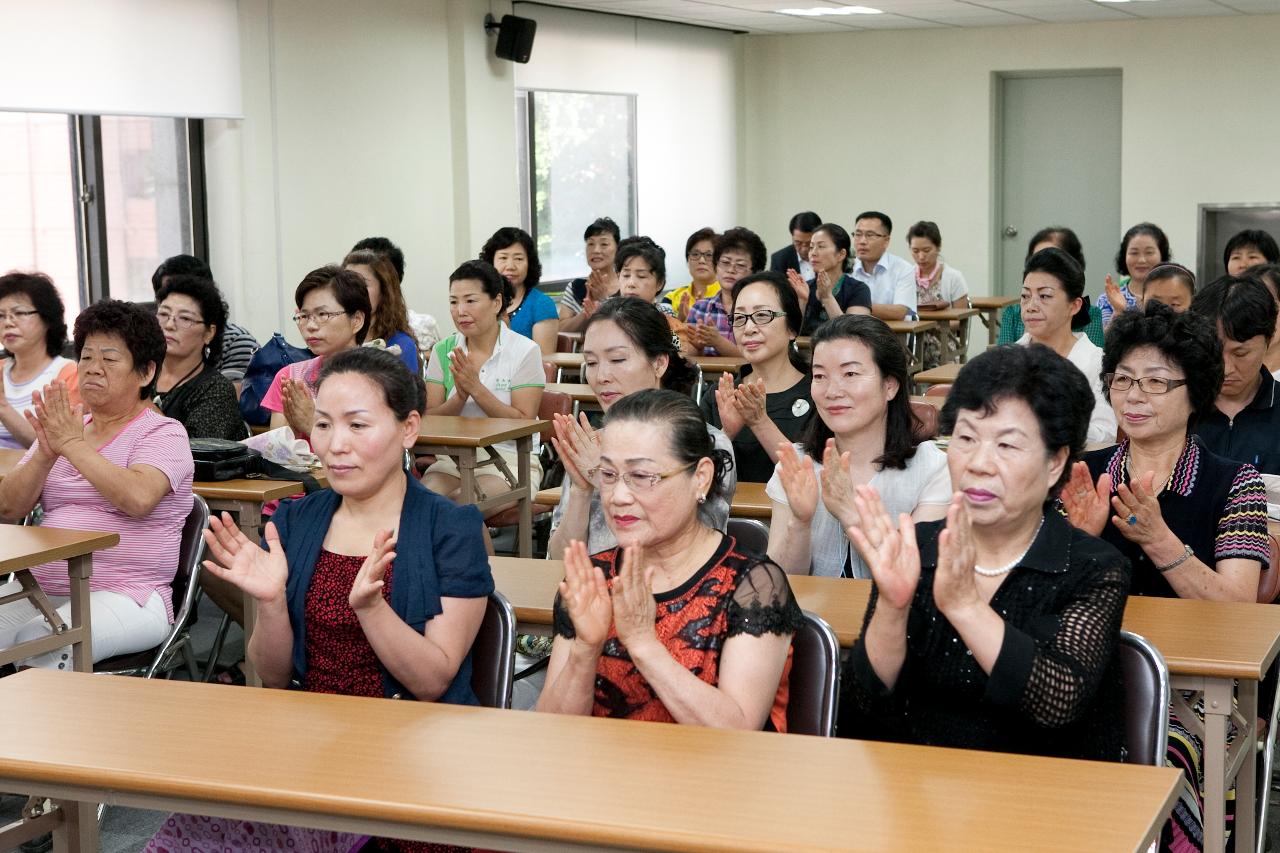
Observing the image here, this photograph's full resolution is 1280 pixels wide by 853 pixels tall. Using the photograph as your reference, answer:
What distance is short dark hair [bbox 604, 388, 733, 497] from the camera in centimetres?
239

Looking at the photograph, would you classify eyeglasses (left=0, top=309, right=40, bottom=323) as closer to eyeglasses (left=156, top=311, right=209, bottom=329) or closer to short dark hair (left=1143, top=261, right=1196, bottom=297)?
eyeglasses (left=156, top=311, right=209, bottom=329)

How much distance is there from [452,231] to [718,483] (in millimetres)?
6091

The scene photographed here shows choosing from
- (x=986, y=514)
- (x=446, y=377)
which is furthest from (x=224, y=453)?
(x=986, y=514)

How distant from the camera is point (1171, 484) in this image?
2.97 meters

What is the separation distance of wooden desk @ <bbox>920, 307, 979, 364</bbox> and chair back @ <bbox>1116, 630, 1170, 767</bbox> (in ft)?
23.8

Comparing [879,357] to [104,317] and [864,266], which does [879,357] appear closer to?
[104,317]

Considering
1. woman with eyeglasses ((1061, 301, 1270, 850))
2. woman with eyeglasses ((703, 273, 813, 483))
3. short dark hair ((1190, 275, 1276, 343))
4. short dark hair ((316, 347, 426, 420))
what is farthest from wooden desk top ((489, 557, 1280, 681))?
short dark hair ((1190, 275, 1276, 343))

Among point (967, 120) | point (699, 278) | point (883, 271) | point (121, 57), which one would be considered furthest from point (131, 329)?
point (967, 120)

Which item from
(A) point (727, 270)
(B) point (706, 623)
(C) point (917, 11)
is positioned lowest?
(B) point (706, 623)

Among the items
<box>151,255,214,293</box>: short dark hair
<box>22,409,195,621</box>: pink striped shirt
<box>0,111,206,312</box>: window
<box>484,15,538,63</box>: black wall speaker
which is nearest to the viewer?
<box>22,409,195,621</box>: pink striped shirt

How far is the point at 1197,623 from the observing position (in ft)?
8.54

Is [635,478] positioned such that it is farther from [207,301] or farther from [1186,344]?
[207,301]

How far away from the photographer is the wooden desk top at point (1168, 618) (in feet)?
7.88

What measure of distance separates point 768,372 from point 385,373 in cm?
186
